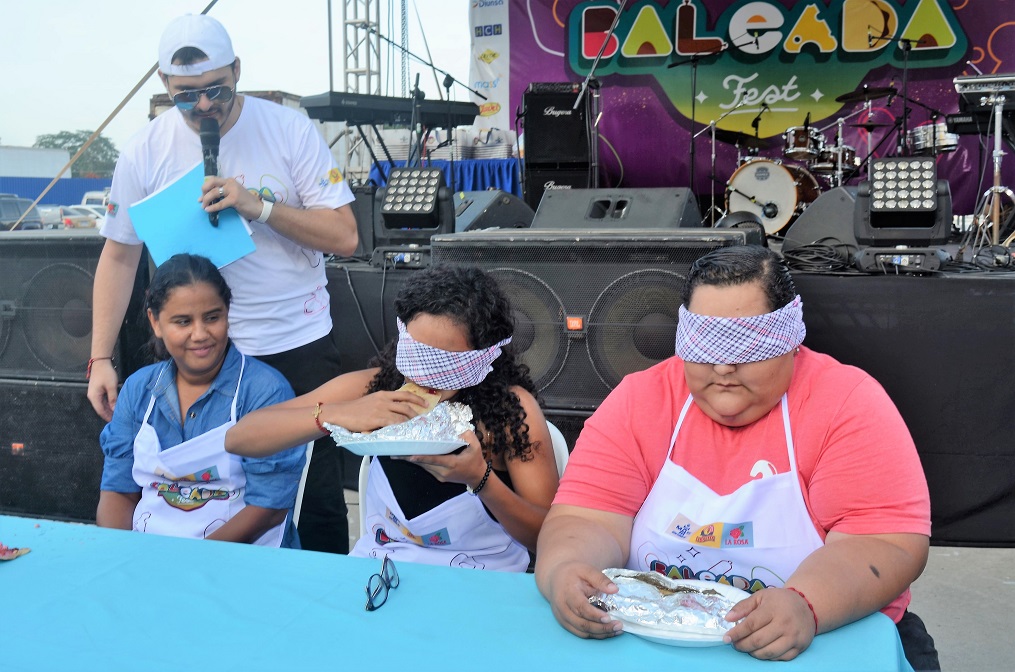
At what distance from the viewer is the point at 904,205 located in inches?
122

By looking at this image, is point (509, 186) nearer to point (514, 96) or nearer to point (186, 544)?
point (514, 96)

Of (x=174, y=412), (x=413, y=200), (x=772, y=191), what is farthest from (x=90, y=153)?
(x=772, y=191)

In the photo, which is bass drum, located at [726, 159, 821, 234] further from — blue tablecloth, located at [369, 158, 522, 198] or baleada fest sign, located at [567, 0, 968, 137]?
blue tablecloth, located at [369, 158, 522, 198]

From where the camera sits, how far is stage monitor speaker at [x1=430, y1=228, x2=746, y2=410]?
2877 mm

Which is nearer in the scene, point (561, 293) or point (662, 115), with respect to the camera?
point (561, 293)

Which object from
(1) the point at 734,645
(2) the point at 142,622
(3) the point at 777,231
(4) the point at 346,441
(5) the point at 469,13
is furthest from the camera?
(5) the point at 469,13

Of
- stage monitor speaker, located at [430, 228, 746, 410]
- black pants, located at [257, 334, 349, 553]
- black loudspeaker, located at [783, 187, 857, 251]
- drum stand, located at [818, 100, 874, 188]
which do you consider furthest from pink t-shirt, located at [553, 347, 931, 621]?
drum stand, located at [818, 100, 874, 188]

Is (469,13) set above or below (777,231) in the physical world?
above

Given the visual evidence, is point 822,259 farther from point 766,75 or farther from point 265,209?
point 766,75

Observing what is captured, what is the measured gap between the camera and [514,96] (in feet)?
29.1

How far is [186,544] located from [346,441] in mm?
358

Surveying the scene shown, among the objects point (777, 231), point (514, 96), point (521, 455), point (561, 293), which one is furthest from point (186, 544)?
point (514, 96)

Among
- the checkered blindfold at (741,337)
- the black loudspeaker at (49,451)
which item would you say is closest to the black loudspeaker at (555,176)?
the black loudspeaker at (49,451)

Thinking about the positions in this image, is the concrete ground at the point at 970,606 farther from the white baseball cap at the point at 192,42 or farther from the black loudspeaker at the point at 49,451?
the black loudspeaker at the point at 49,451
